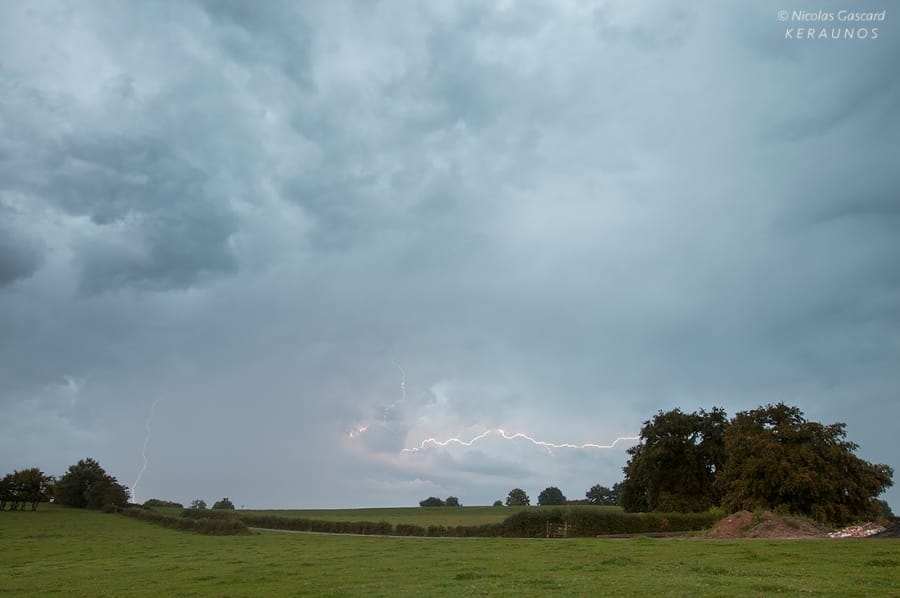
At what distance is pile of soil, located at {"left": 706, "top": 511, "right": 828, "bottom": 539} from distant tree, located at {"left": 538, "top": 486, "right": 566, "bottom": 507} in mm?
145431

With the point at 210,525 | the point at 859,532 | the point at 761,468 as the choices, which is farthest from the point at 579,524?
the point at 210,525

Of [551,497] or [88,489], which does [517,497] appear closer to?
[551,497]

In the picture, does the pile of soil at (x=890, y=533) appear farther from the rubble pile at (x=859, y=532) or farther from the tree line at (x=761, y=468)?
the tree line at (x=761, y=468)

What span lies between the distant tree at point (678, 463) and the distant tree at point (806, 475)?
18902mm

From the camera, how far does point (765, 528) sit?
42.6 metres

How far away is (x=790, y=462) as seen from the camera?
5759cm

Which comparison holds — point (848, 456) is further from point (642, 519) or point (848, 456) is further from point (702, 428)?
point (702, 428)

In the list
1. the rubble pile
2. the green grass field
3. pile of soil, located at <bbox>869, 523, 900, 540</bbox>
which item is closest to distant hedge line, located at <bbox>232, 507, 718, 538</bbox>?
the rubble pile

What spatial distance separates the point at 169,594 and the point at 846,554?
2527 cm

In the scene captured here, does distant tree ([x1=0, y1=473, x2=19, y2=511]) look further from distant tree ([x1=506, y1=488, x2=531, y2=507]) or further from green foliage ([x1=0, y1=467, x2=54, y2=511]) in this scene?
distant tree ([x1=506, y1=488, x2=531, y2=507])

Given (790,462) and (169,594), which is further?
(790,462)

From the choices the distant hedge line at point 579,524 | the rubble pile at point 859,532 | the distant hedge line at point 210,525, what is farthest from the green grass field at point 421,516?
the rubble pile at point 859,532

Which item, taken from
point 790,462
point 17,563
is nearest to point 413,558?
point 17,563

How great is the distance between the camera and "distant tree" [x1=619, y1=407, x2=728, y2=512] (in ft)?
268
